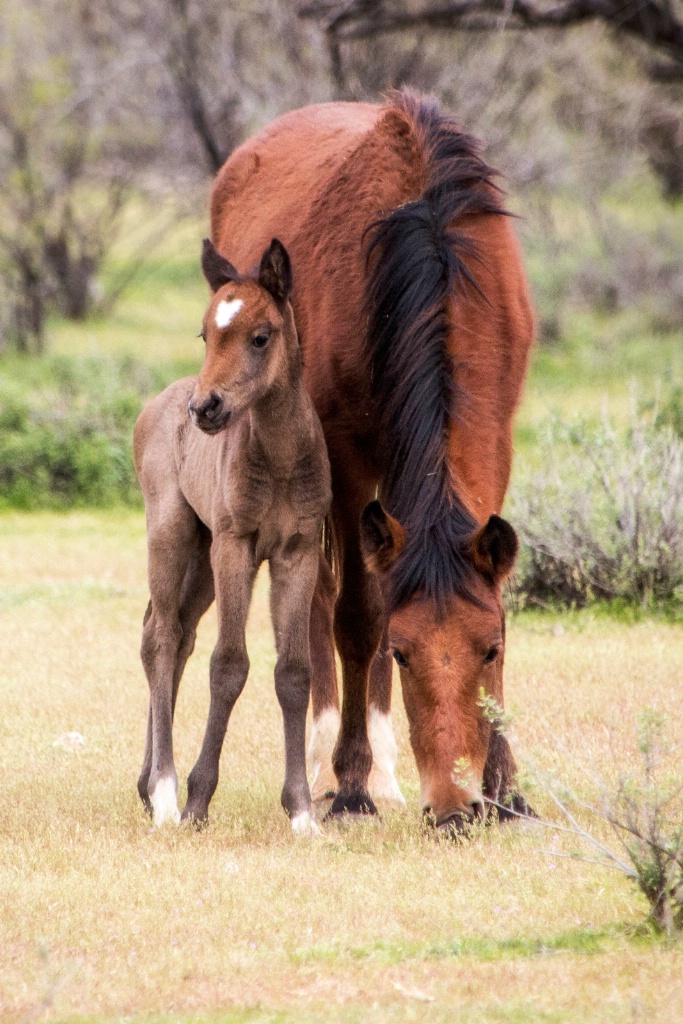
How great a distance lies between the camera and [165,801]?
530 cm

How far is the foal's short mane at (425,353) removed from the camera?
4770 millimetres

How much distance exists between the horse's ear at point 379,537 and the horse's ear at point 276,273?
820 millimetres

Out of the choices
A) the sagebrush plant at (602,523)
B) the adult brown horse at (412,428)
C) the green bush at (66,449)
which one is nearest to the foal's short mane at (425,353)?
the adult brown horse at (412,428)

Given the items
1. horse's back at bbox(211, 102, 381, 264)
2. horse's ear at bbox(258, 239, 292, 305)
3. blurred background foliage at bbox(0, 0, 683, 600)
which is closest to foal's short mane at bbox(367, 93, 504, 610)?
horse's ear at bbox(258, 239, 292, 305)

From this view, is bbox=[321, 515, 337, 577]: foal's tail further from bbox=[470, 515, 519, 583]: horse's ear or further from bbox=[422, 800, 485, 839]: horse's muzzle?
bbox=[422, 800, 485, 839]: horse's muzzle

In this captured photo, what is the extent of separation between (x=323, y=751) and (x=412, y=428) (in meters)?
1.72

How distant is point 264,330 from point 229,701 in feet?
4.30

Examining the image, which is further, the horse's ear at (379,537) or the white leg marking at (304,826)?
the white leg marking at (304,826)

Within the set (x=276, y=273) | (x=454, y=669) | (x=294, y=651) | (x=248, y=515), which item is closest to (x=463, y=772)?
(x=454, y=669)

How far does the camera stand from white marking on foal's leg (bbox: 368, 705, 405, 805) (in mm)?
5891

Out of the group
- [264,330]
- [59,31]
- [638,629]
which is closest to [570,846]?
[264,330]

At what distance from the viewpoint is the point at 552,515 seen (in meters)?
8.71

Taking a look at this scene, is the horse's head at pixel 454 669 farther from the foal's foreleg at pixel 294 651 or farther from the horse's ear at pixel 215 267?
the horse's ear at pixel 215 267

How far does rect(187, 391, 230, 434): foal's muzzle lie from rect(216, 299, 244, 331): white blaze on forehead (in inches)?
11.1
